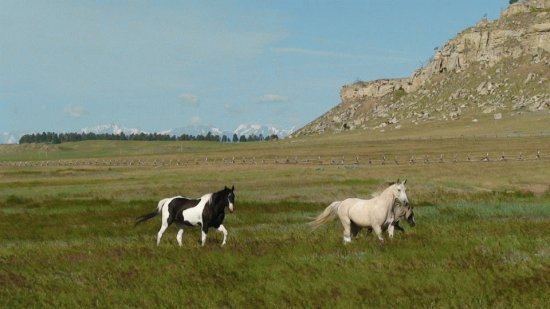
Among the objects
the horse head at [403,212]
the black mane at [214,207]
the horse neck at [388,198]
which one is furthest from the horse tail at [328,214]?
the black mane at [214,207]

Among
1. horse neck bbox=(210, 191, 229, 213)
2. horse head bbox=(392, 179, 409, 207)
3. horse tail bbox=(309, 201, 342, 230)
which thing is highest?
horse head bbox=(392, 179, 409, 207)

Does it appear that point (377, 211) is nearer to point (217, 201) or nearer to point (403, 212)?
point (403, 212)

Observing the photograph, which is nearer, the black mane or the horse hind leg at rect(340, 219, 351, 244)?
the horse hind leg at rect(340, 219, 351, 244)

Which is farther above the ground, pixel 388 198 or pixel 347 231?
pixel 388 198

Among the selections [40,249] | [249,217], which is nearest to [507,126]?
[249,217]

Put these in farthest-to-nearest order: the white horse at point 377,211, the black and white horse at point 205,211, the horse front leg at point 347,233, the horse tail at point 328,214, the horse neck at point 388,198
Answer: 1. the black and white horse at point 205,211
2. the horse tail at point 328,214
3. the horse neck at point 388,198
4. the white horse at point 377,211
5. the horse front leg at point 347,233

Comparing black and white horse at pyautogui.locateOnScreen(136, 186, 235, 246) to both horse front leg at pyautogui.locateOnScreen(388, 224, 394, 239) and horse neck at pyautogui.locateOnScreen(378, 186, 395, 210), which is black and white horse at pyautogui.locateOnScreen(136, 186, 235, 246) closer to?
horse neck at pyautogui.locateOnScreen(378, 186, 395, 210)

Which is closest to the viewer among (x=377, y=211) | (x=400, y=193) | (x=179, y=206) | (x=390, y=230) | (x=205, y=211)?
(x=400, y=193)

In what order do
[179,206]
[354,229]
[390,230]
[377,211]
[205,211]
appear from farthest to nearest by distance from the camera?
[179,206] < [205,211] < [354,229] < [390,230] < [377,211]

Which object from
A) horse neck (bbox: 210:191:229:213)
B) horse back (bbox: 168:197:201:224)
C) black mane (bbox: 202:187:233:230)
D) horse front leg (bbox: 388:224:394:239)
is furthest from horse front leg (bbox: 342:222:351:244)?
horse back (bbox: 168:197:201:224)

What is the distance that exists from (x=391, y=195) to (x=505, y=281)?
636 centimetres

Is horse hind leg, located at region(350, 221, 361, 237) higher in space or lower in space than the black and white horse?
lower

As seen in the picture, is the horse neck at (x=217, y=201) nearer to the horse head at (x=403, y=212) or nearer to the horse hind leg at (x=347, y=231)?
the horse hind leg at (x=347, y=231)

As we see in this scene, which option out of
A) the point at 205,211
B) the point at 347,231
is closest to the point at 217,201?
the point at 205,211
